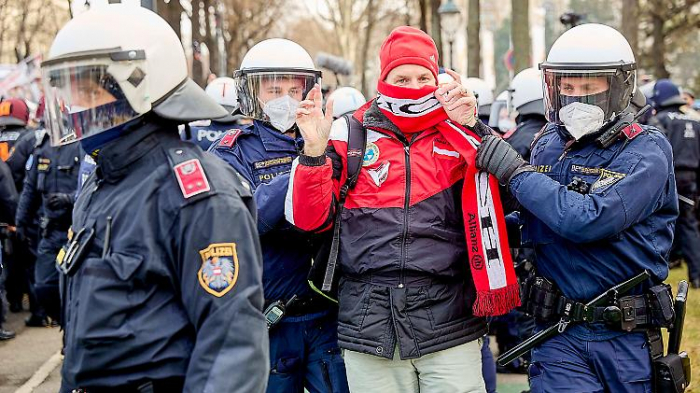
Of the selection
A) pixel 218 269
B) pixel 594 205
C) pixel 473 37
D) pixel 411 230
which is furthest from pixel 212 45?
pixel 218 269

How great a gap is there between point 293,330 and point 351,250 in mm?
648

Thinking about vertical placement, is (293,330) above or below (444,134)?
below

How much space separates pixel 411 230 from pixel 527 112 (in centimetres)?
342

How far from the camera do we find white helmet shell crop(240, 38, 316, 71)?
14.9ft

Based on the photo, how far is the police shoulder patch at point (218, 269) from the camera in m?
2.54

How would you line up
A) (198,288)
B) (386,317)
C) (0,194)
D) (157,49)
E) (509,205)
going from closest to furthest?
(198,288) < (157,49) < (386,317) < (509,205) < (0,194)

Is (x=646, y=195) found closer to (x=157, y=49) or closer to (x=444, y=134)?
(x=444, y=134)

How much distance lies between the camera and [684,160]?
1182 centimetres

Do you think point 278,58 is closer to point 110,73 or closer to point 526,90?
point 110,73

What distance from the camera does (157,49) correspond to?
107 inches

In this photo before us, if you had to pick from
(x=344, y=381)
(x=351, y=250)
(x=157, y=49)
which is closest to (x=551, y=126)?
(x=351, y=250)

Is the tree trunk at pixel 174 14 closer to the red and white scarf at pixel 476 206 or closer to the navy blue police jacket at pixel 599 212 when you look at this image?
the red and white scarf at pixel 476 206

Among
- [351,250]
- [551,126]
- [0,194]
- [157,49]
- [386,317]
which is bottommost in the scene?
[0,194]

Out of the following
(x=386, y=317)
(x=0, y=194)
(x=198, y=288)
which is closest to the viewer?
(x=198, y=288)
